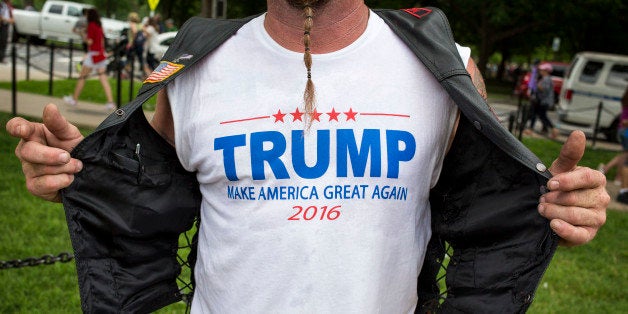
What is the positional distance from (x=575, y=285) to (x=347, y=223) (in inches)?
175

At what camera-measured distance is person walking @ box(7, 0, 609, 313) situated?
1.88 meters

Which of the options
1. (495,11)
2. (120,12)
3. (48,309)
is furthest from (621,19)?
(120,12)

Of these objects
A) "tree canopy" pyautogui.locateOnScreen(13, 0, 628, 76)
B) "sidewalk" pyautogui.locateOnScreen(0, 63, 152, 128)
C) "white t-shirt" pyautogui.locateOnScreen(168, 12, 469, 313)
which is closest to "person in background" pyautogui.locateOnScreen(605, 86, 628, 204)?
"sidewalk" pyautogui.locateOnScreen(0, 63, 152, 128)

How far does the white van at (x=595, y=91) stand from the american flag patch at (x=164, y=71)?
1553cm

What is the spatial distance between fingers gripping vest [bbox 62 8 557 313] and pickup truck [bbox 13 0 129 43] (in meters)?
27.3

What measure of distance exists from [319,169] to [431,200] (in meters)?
0.48

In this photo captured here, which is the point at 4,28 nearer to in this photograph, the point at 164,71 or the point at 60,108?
the point at 60,108

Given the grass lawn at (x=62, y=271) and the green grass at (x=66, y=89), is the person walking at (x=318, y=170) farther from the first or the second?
the green grass at (x=66, y=89)

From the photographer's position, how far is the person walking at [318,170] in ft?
6.17

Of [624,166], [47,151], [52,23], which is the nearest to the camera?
[47,151]

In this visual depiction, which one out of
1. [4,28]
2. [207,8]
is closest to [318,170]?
[207,8]

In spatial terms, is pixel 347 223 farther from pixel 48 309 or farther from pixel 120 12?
pixel 120 12

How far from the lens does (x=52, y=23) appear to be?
94.4 feet

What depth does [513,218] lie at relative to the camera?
77.5 inches
